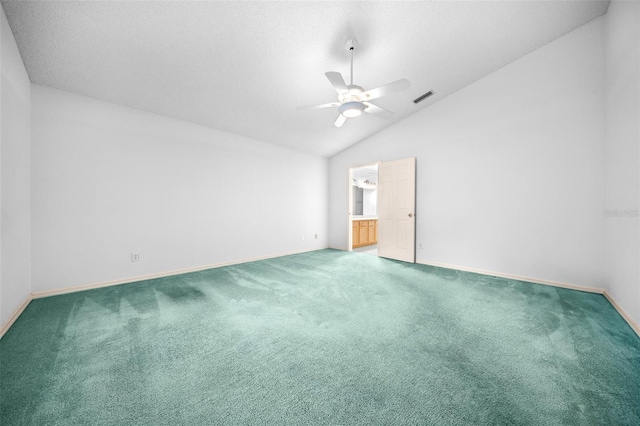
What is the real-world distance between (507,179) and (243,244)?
15.0ft

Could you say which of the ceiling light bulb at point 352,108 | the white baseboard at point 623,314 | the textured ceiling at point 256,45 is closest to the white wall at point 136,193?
the textured ceiling at point 256,45

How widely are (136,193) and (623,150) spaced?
5.81 meters

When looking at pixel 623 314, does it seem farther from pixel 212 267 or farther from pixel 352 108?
pixel 212 267

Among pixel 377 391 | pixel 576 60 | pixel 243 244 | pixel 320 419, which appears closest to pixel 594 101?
pixel 576 60

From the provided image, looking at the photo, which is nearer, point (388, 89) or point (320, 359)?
point (320, 359)

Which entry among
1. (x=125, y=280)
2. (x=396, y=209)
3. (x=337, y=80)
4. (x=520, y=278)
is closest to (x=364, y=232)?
(x=396, y=209)

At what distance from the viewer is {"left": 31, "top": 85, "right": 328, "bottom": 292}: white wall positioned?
2.78 meters

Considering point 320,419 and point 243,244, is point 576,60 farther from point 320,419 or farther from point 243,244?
point 243,244

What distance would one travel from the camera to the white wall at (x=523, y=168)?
9.57ft

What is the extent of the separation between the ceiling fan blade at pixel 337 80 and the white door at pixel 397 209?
2.61m

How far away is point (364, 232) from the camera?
→ 641 cm

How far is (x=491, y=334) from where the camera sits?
6.26ft

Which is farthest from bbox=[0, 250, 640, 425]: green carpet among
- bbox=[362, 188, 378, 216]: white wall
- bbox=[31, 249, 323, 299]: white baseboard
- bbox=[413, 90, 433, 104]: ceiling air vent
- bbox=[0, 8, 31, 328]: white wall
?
bbox=[362, 188, 378, 216]: white wall

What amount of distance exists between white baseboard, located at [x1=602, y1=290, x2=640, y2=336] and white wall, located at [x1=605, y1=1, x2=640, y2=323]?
1.5 inches
